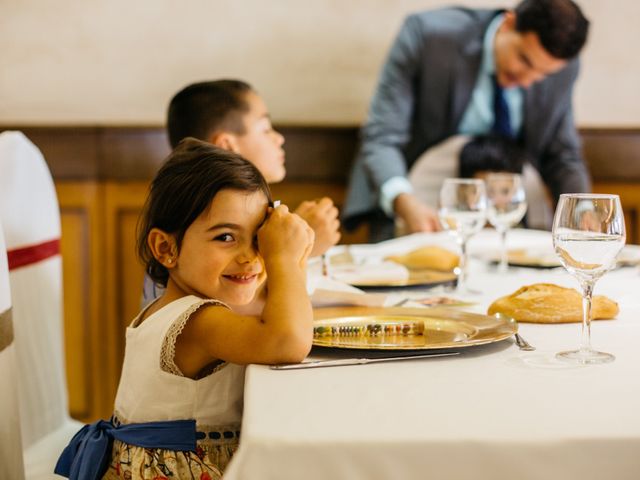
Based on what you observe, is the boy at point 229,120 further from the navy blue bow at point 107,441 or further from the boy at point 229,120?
the navy blue bow at point 107,441

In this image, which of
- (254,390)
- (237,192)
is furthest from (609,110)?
(254,390)

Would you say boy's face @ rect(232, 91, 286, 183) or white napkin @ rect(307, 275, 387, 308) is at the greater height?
boy's face @ rect(232, 91, 286, 183)

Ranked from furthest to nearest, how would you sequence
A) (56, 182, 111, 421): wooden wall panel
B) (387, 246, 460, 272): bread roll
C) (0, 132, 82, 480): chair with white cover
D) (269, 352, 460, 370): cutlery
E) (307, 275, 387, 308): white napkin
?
1. (56, 182, 111, 421): wooden wall panel
2. (387, 246, 460, 272): bread roll
3. (0, 132, 82, 480): chair with white cover
4. (307, 275, 387, 308): white napkin
5. (269, 352, 460, 370): cutlery

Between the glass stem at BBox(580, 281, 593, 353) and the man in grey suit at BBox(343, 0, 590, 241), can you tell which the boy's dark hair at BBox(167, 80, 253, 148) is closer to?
the glass stem at BBox(580, 281, 593, 353)

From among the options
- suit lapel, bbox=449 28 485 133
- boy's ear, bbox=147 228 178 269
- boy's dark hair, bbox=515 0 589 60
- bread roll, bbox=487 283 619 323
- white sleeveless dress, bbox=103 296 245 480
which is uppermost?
boy's dark hair, bbox=515 0 589 60

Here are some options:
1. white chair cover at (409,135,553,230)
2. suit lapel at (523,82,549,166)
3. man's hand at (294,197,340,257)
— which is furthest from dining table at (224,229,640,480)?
suit lapel at (523,82,549,166)

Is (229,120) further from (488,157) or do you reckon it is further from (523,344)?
(488,157)

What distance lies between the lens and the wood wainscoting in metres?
3.41

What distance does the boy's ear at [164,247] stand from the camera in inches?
47.0

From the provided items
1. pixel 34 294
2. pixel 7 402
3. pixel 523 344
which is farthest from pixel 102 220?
pixel 523 344

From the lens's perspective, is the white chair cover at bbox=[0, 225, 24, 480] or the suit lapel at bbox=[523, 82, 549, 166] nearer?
the white chair cover at bbox=[0, 225, 24, 480]

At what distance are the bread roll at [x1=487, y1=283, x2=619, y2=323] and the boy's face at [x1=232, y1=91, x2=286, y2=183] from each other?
76 centimetres

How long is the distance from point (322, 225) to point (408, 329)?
18.9 inches

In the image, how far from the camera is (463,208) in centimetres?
163
